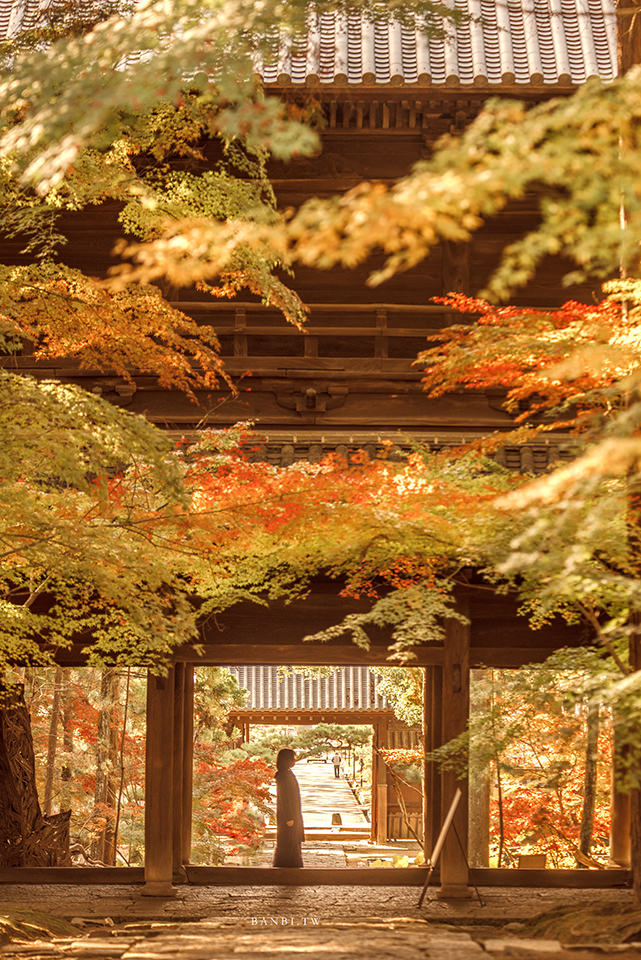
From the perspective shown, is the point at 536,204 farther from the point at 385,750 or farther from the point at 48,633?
the point at 385,750

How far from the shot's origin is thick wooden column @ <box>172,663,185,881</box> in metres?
12.4

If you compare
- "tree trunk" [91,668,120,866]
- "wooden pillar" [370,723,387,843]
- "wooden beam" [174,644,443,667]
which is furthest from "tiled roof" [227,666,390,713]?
"wooden beam" [174,644,443,667]

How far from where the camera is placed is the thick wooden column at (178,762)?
12.4 metres

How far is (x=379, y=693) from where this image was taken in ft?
70.0

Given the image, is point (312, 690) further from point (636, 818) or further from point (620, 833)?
point (636, 818)

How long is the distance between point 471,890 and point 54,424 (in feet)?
23.8

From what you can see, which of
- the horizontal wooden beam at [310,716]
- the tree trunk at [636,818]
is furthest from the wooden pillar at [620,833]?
the horizontal wooden beam at [310,716]

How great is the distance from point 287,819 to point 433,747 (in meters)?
2.09

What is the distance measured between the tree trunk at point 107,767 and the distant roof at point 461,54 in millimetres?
10308

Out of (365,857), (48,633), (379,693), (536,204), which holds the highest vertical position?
(536,204)

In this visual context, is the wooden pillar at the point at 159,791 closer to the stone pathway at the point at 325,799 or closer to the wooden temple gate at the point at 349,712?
the wooden temple gate at the point at 349,712

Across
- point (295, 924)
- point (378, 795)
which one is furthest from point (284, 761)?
point (378, 795)

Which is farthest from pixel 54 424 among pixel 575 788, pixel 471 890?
pixel 575 788

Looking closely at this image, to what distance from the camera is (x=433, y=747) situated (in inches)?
500
